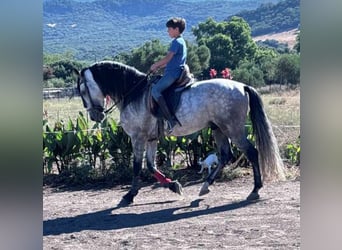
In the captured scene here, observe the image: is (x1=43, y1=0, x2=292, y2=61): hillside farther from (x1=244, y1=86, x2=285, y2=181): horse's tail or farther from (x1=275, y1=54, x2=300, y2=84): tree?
(x1=244, y1=86, x2=285, y2=181): horse's tail

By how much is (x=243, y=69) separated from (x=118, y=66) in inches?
400

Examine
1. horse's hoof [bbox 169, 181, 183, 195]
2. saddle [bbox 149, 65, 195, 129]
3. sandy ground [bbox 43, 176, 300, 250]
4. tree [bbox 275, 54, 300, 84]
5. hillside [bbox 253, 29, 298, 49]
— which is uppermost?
hillside [bbox 253, 29, 298, 49]

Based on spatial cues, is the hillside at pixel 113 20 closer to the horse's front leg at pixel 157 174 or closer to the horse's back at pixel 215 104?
the horse's front leg at pixel 157 174

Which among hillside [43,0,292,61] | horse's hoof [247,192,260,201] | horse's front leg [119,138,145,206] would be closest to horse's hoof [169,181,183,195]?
horse's front leg [119,138,145,206]

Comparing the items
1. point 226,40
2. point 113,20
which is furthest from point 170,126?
point 113,20

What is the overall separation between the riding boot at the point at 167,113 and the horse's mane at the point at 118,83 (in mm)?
307

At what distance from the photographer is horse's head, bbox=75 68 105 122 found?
195 inches

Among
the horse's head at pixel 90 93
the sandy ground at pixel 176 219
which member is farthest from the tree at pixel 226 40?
the horse's head at pixel 90 93

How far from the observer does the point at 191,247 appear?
3.58 m

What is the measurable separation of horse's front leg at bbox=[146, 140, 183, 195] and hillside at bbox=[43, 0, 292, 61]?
13.7 meters

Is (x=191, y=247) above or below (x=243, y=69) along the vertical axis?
below
